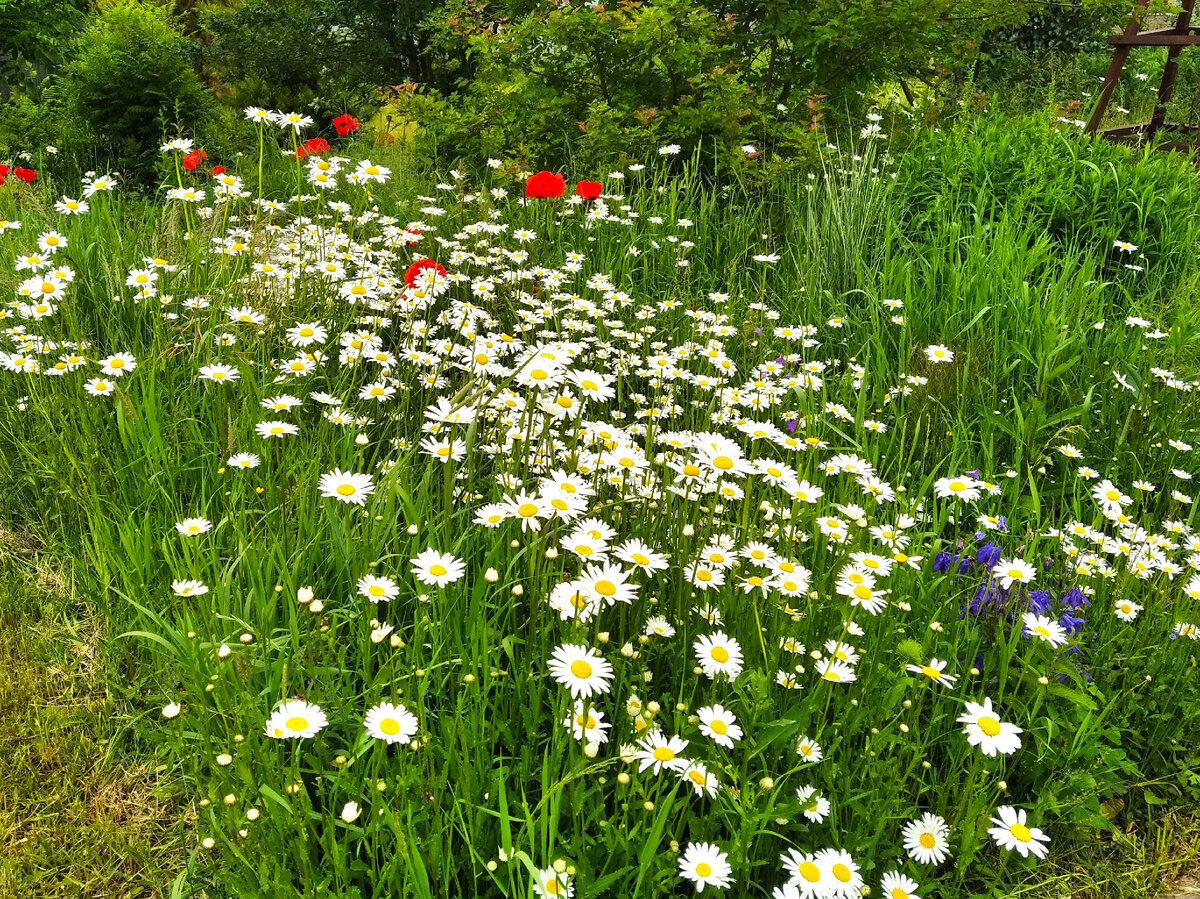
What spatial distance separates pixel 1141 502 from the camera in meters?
2.65

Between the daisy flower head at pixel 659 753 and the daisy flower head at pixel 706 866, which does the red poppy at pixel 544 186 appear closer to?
the daisy flower head at pixel 659 753

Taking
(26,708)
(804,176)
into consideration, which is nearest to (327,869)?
(26,708)

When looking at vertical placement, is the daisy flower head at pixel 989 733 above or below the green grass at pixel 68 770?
above

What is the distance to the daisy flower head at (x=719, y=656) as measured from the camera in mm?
1448

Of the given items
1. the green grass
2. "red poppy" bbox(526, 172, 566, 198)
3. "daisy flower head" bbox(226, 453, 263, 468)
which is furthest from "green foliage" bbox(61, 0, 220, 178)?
the green grass

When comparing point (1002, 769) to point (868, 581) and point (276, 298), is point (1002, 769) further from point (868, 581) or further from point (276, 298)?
point (276, 298)

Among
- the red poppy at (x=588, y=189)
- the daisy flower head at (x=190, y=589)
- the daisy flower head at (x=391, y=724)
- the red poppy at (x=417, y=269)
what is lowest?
the daisy flower head at (x=190, y=589)

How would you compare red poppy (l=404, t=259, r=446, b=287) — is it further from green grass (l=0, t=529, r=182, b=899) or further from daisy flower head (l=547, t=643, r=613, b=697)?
daisy flower head (l=547, t=643, r=613, b=697)

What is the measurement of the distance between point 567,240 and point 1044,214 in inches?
94.8

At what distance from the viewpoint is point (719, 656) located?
4.87 ft

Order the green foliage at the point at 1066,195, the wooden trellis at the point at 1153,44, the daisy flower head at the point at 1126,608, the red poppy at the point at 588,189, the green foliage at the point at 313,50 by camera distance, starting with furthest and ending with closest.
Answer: the green foliage at the point at 313,50 → the wooden trellis at the point at 1153,44 → the green foliage at the point at 1066,195 → the red poppy at the point at 588,189 → the daisy flower head at the point at 1126,608

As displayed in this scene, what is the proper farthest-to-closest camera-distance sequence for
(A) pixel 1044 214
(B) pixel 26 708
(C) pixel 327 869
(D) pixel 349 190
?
(D) pixel 349 190 < (A) pixel 1044 214 < (B) pixel 26 708 < (C) pixel 327 869

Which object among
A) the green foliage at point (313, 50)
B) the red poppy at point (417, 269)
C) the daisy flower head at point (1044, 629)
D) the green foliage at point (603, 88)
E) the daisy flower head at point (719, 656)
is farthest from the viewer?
the green foliage at point (313, 50)

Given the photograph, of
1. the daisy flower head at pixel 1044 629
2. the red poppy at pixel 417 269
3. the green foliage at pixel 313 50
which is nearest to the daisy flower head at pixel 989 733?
the daisy flower head at pixel 1044 629
